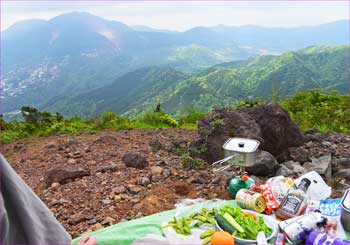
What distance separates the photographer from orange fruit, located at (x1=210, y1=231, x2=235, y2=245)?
2514 millimetres

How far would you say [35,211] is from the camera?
173cm

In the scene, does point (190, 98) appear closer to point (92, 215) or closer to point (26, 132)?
point (26, 132)

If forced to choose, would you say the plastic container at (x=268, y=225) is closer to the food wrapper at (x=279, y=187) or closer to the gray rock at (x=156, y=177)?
the food wrapper at (x=279, y=187)

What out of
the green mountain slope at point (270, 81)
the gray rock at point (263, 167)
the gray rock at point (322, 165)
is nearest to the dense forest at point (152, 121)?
the gray rock at point (322, 165)

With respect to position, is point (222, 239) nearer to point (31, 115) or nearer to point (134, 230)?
point (134, 230)

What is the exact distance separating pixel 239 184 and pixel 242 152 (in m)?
0.49

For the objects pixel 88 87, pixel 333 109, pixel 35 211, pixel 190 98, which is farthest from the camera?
pixel 88 87

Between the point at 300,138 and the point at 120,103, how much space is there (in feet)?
162

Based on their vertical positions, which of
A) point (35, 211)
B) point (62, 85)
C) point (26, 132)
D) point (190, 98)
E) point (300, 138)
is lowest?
point (62, 85)

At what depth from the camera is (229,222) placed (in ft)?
8.92

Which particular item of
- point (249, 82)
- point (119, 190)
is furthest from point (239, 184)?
point (249, 82)

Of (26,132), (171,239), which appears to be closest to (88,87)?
(26,132)

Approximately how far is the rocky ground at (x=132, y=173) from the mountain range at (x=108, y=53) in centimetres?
4262

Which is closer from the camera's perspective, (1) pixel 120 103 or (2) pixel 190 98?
(2) pixel 190 98
